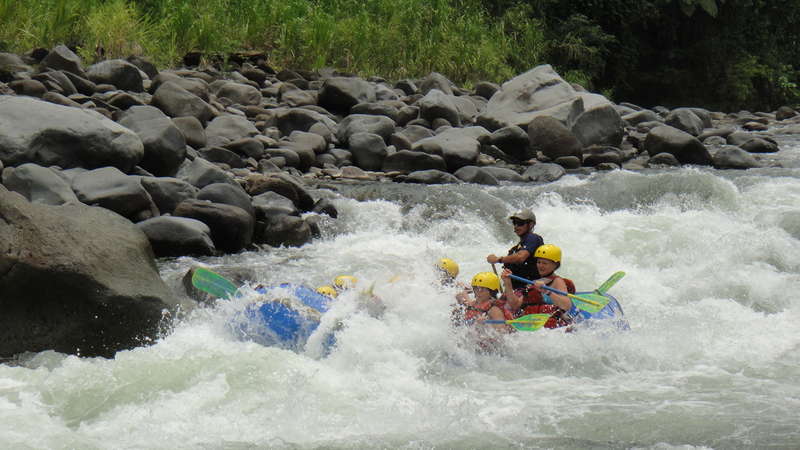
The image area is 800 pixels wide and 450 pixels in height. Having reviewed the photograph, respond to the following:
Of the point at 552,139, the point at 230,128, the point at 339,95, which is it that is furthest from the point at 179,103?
the point at 552,139

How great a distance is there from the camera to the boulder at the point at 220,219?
7.65 m

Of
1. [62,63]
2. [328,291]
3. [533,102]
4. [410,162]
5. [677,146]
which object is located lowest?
[62,63]

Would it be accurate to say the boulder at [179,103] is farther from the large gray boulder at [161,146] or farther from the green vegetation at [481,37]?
the green vegetation at [481,37]

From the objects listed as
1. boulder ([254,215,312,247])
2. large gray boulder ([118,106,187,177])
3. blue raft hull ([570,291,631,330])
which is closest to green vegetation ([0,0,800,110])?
large gray boulder ([118,106,187,177])

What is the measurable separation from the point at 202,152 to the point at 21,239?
4.35m

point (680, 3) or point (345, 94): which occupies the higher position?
point (680, 3)

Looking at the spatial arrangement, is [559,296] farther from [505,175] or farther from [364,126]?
[364,126]

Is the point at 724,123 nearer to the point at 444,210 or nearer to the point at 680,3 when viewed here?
the point at 680,3

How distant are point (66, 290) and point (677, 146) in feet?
26.9

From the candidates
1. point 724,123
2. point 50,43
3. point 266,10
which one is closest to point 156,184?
point 50,43

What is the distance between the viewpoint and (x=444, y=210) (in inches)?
346

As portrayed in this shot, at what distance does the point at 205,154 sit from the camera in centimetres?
959

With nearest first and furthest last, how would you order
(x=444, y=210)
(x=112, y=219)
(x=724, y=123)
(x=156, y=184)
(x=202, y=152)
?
(x=112, y=219) < (x=156, y=184) < (x=444, y=210) < (x=202, y=152) < (x=724, y=123)

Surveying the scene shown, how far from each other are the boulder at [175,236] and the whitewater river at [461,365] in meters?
0.14
